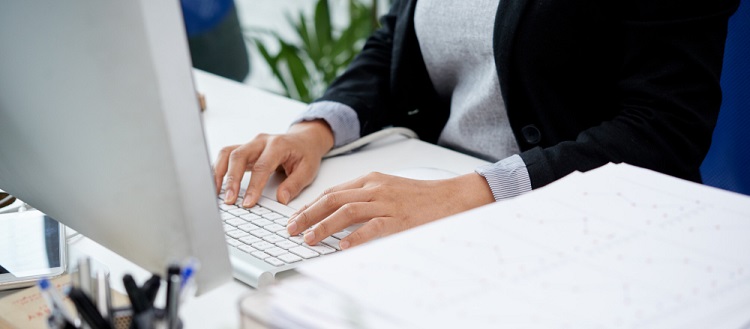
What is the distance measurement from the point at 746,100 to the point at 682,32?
7.8 inches

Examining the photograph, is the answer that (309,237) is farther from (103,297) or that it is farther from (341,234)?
(103,297)

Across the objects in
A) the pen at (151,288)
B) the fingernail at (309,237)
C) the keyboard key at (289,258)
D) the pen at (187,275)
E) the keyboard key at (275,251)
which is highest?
the pen at (187,275)

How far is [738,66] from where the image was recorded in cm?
100

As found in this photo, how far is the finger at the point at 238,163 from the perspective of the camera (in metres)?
0.89

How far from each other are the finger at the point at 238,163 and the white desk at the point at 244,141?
31 millimetres

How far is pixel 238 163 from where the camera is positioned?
941mm

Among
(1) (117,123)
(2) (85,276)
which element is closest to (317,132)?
(1) (117,123)

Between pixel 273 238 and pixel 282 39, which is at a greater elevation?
pixel 273 238

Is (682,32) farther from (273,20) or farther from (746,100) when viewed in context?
(273,20)

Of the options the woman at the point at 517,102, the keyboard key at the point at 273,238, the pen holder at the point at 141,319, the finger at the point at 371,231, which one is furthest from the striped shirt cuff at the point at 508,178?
the pen holder at the point at 141,319

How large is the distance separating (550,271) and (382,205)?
32cm

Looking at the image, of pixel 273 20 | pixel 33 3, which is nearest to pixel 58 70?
pixel 33 3

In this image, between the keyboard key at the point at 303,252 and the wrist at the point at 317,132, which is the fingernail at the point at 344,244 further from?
the wrist at the point at 317,132

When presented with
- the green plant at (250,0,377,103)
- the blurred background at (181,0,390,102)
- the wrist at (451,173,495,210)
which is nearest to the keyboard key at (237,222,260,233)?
the wrist at (451,173,495,210)
